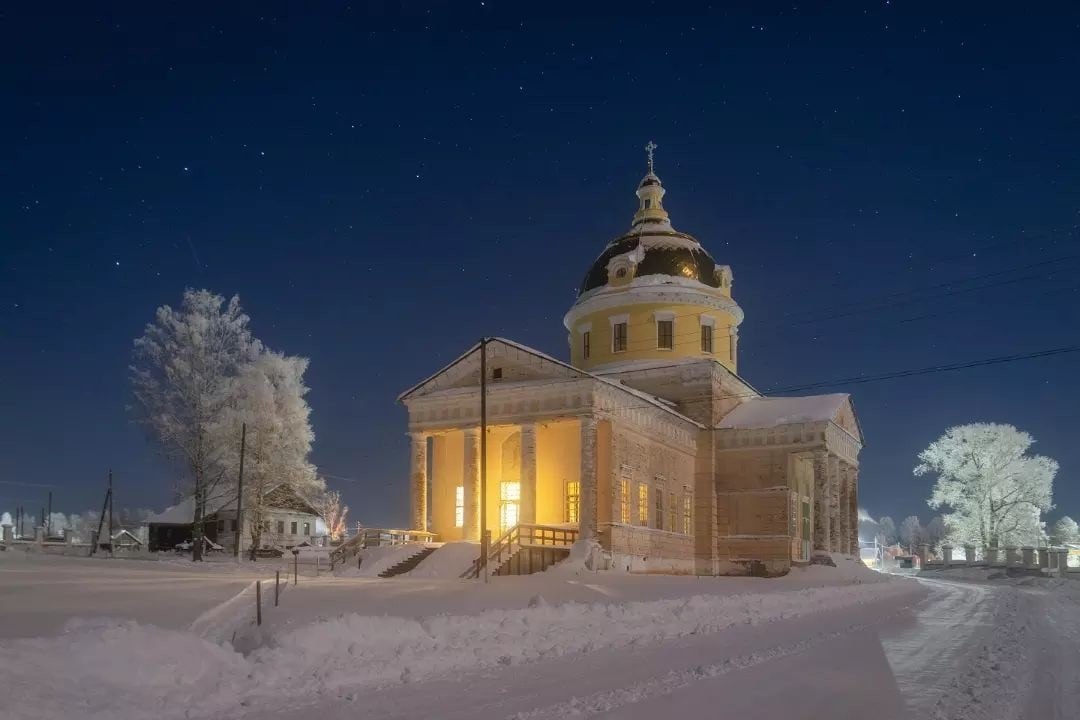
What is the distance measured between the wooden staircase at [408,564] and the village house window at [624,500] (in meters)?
7.58

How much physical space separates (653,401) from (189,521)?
1725 inches

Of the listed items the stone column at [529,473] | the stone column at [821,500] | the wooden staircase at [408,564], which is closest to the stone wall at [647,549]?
the stone column at [529,473]

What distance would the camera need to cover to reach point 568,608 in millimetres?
17625

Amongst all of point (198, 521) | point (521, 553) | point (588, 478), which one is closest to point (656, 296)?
point (588, 478)

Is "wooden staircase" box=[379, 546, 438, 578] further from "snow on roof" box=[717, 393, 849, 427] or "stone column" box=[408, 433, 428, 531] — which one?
"snow on roof" box=[717, 393, 849, 427]

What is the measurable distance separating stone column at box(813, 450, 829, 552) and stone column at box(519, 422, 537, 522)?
1477cm

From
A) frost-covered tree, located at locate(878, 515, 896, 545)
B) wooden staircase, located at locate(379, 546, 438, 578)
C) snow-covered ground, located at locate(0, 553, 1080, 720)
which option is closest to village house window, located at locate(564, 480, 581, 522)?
wooden staircase, located at locate(379, 546, 438, 578)

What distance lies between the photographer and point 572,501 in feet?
125

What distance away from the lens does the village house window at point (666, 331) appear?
47.2m

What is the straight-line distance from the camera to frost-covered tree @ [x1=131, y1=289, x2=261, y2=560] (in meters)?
49.2

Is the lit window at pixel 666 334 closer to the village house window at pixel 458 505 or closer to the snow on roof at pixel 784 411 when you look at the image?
the snow on roof at pixel 784 411

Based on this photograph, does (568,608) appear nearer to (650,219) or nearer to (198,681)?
(198,681)

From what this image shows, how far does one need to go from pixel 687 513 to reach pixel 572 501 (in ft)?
28.9

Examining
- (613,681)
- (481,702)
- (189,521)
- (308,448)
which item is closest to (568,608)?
(613,681)
